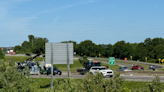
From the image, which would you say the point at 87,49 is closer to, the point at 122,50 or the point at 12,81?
the point at 122,50

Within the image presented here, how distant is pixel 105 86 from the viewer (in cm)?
997

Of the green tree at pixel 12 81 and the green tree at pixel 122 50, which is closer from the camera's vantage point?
the green tree at pixel 12 81

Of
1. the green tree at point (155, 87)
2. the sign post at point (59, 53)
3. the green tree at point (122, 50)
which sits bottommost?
the green tree at point (155, 87)

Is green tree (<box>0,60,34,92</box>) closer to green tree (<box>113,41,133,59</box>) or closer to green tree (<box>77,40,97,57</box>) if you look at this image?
green tree (<box>113,41,133,59</box>)

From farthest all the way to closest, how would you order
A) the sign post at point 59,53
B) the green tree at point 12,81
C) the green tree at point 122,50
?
the green tree at point 122,50 → the green tree at point 12,81 → the sign post at point 59,53

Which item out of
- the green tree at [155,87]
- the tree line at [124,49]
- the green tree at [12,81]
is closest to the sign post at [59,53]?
the green tree at [12,81]

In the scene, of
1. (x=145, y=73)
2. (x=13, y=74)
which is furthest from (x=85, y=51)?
(x=13, y=74)

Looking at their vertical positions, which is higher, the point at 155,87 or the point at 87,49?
the point at 87,49

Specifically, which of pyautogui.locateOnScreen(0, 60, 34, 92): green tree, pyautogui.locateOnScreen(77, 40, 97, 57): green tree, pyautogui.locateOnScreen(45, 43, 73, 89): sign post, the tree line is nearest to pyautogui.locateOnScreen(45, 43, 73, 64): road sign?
pyautogui.locateOnScreen(45, 43, 73, 89): sign post

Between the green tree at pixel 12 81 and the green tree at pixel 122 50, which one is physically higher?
the green tree at pixel 122 50

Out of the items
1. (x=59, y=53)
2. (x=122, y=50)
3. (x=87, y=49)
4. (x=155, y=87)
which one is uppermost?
(x=87, y=49)

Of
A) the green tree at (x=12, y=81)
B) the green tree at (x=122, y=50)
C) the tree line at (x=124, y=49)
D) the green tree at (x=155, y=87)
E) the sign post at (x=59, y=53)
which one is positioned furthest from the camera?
the green tree at (x=122, y=50)

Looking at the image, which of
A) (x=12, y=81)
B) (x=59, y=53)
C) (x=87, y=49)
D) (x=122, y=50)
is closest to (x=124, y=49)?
(x=122, y=50)

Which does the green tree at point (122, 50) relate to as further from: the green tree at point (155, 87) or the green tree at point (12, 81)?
the green tree at point (155, 87)
